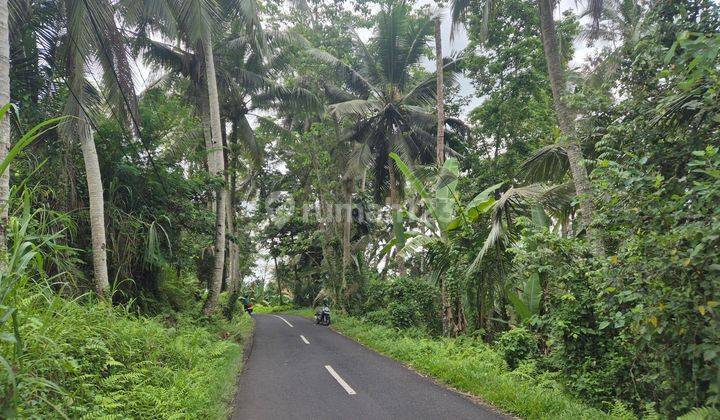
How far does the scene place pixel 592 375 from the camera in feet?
18.4

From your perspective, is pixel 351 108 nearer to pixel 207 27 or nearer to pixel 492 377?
pixel 207 27

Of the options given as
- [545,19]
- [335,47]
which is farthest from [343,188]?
[545,19]

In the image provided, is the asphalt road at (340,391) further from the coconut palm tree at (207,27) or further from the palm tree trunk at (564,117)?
the coconut palm tree at (207,27)

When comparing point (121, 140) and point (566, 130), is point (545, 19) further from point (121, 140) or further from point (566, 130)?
point (121, 140)

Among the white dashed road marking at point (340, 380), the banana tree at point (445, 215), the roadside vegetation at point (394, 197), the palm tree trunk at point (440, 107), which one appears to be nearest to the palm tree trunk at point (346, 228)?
the roadside vegetation at point (394, 197)

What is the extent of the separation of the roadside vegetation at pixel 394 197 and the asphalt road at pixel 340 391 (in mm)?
522

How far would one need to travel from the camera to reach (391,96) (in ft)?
60.5

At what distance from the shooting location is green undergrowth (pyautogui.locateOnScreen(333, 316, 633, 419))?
516cm

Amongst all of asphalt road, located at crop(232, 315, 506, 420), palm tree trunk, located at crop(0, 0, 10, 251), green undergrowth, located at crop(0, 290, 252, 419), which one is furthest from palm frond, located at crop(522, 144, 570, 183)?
palm tree trunk, located at crop(0, 0, 10, 251)

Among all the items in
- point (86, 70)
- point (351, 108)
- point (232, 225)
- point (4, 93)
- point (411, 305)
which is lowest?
point (411, 305)

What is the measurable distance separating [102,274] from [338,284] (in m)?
13.4

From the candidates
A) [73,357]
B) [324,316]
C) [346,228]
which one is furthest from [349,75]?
[73,357]

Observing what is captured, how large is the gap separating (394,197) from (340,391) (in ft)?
38.3

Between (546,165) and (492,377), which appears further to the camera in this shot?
(546,165)
